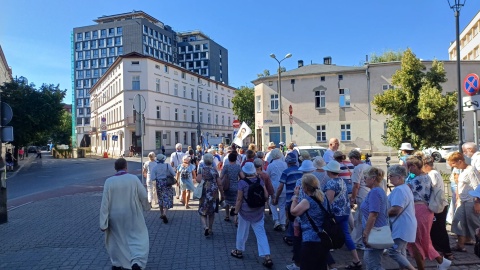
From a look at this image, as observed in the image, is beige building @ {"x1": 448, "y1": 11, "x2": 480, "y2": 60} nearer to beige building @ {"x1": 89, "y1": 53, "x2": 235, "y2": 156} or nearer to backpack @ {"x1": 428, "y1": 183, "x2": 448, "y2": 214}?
beige building @ {"x1": 89, "y1": 53, "x2": 235, "y2": 156}

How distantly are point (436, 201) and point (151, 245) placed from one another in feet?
17.0

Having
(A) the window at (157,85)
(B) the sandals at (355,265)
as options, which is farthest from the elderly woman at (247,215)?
(A) the window at (157,85)

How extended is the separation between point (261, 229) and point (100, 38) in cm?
10898

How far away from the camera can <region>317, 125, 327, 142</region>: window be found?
123ft

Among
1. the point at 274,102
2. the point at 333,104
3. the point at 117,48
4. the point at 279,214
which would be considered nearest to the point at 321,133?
the point at 333,104

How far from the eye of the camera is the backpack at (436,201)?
5535 millimetres

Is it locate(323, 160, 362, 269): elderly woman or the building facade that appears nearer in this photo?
locate(323, 160, 362, 269): elderly woman

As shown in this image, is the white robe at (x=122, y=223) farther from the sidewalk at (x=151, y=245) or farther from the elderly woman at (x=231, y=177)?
the elderly woman at (x=231, y=177)

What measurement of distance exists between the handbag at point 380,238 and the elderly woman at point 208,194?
12.6 ft

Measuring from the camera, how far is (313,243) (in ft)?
14.5

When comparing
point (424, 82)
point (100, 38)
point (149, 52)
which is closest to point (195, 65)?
point (149, 52)

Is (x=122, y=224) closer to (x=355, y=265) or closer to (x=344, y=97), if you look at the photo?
(x=355, y=265)

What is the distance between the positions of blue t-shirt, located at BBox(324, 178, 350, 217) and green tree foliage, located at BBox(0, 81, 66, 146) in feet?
101

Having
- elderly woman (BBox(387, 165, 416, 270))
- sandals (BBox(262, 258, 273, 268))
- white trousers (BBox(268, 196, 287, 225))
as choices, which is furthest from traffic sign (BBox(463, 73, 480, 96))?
sandals (BBox(262, 258, 273, 268))
